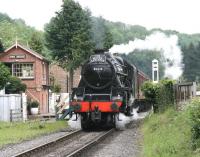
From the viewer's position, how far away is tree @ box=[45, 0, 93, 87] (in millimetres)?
63438

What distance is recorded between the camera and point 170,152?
546 inches

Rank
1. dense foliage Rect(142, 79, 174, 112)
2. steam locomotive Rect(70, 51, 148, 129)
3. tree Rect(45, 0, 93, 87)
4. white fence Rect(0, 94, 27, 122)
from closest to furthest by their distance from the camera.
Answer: steam locomotive Rect(70, 51, 148, 129) < dense foliage Rect(142, 79, 174, 112) < white fence Rect(0, 94, 27, 122) < tree Rect(45, 0, 93, 87)

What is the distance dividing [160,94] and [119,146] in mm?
12638

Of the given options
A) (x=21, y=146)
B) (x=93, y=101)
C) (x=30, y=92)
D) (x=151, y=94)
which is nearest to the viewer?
(x=21, y=146)

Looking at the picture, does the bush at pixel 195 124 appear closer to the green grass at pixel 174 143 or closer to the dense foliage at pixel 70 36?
the green grass at pixel 174 143

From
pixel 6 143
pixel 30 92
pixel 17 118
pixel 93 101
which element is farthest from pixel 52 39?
pixel 6 143

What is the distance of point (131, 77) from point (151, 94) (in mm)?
2834

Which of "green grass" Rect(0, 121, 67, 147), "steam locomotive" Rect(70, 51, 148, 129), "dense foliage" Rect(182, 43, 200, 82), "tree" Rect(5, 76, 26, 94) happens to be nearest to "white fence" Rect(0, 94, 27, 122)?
"green grass" Rect(0, 121, 67, 147)

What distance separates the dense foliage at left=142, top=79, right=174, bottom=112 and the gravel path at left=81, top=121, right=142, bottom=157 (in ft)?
18.9

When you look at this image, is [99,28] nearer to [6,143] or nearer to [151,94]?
[151,94]

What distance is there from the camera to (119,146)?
1827 cm

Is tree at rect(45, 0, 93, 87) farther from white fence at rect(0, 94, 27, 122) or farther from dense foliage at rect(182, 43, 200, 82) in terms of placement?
dense foliage at rect(182, 43, 200, 82)

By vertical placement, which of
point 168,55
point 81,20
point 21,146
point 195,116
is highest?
point 81,20

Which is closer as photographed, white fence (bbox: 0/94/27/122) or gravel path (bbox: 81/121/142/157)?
gravel path (bbox: 81/121/142/157)
